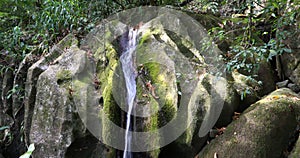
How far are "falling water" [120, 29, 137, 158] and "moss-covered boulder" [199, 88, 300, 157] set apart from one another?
1.13m

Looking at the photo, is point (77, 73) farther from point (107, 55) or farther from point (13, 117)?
point (13, 117)

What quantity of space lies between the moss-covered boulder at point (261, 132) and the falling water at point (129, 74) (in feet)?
3.71

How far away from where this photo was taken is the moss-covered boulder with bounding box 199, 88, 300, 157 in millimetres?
3092

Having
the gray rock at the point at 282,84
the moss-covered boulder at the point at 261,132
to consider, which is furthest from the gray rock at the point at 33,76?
the gray rock at the point at 282,84

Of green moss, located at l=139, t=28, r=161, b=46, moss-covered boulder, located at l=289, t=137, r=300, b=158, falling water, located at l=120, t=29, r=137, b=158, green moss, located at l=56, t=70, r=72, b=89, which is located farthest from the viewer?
green moss, located at l=139, t=28, r=161, b=46

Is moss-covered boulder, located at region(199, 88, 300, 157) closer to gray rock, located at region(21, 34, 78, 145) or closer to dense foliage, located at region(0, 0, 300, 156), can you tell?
dense foliage, located at region(0, 0, 300, 156)

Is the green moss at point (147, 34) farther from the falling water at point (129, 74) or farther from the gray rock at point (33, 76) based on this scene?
the gray rock at point (33, 76)

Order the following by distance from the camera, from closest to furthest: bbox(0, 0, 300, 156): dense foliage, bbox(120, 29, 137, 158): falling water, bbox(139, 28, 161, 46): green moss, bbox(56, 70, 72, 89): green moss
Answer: bbox(120, 29, 137, 158): falling water < bbox(56, 70, 72, 89): green moss < bbox(139, 28, 161, 46): green moss < bbox(0, 0, 300, 156): dense foliage

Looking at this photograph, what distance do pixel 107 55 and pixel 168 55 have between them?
1131 mm

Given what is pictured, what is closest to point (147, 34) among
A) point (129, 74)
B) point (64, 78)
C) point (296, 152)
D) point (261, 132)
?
point (129, 74)

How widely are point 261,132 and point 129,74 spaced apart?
224 centimetres

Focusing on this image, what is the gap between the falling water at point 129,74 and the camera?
12.3 feet

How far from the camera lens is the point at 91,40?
4.82m

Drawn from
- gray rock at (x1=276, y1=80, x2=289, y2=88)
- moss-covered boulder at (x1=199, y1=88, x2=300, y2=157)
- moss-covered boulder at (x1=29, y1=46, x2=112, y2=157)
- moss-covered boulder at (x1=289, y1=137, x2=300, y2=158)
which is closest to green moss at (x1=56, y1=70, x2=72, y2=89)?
moss-covered boulder at (x1=29, y1=46, x2=112, y2=157)
